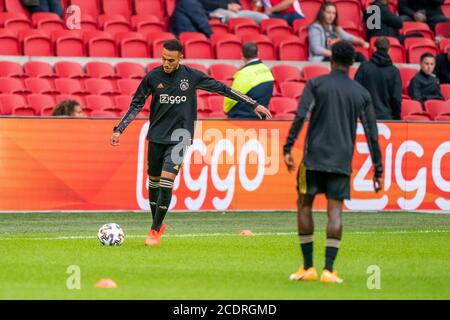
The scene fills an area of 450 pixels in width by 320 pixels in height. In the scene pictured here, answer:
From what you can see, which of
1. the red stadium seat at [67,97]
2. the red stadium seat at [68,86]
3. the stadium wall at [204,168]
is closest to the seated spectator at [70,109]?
the stadium wall at [204,168]

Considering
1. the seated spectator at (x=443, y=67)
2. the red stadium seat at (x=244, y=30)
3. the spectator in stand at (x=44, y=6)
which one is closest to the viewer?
the spectator in stand at (x=44, y=6)

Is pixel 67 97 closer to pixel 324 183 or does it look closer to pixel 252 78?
pixel 252 78

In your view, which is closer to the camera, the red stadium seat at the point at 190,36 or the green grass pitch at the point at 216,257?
the green grass pitch at the point at 216,257

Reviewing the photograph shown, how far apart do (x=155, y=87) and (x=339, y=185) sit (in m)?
3.88

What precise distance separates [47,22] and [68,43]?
2.87 ft

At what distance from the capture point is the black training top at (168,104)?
14.2 meters

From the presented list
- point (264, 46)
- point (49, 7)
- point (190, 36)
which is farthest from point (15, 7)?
point (264, 46)

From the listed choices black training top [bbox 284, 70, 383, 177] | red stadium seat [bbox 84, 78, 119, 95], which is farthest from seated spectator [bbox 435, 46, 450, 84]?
black training top [bbox 284, 70, 383, 177]

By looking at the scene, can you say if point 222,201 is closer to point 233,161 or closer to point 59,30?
point 233,161

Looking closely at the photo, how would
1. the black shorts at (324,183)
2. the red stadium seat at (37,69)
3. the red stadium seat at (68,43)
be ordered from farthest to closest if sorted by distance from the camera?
the red stadium seat at (68,43) < the red stadium seat at (37,69) < the black shorts at (324,183)

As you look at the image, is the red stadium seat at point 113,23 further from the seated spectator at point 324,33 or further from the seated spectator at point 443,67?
the seated spectator at point 443,67

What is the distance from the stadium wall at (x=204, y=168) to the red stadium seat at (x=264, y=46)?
4.79 meters

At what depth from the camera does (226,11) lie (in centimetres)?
2488
